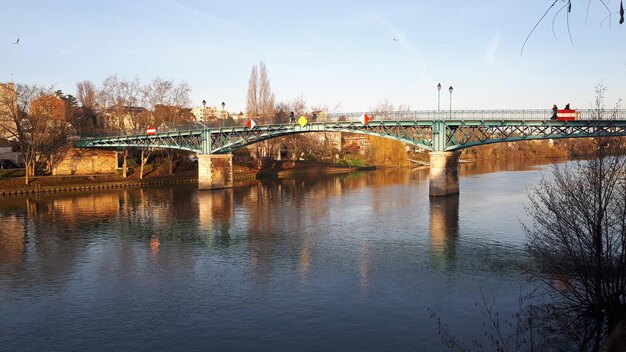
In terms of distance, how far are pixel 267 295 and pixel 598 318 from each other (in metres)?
11.1

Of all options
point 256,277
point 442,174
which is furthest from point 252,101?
point 256,277

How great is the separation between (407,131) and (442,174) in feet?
23.0

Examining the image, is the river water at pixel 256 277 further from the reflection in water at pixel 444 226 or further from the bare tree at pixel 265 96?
the bare tree at pixel 265 96

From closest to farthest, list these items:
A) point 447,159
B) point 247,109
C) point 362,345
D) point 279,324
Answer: point 362,345 < point 279,324 < point 447,159 < point 247,109

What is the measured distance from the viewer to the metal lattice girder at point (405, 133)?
4516 centimetres

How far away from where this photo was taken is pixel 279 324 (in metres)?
15.9

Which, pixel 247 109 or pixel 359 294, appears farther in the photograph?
Answer: pixel 247 109

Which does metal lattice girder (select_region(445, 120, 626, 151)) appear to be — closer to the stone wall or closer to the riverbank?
the riverbank

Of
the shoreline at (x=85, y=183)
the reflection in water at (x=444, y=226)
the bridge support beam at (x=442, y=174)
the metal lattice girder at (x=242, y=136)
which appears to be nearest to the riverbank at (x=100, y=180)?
the shoreline at (x=85, y=183)

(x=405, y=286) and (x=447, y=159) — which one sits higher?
(x=447, y=159)

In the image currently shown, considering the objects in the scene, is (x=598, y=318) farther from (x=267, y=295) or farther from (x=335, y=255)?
(x=335, y=255)

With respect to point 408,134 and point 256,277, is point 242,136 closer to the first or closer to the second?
point 408,134

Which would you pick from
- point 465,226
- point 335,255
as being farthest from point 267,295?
point 465,226

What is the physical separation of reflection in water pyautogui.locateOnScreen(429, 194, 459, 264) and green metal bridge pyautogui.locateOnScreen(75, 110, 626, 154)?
6.69 meters
